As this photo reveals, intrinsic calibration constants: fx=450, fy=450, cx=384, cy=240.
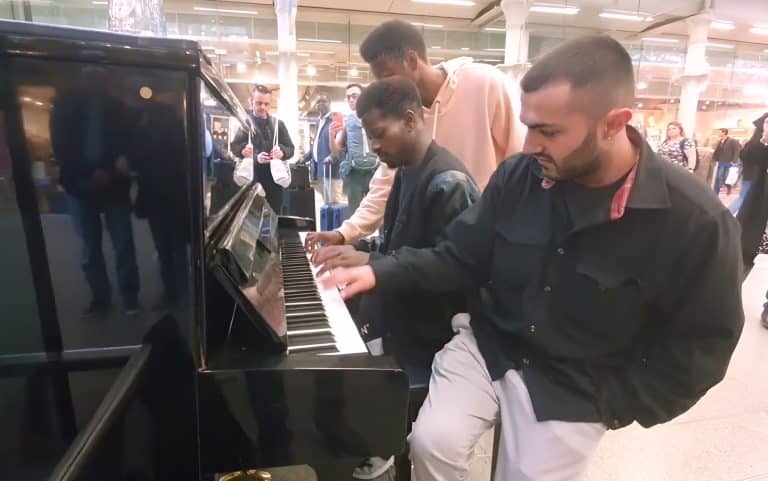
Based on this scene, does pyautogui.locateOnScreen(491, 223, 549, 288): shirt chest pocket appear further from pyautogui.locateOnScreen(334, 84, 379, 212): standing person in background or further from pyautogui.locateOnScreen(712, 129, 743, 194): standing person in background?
pyautogui.locateOnScreen(712, 129, 743, 194): standing person in background

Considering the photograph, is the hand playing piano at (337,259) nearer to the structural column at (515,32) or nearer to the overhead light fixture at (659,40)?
the structural column at (515,32)

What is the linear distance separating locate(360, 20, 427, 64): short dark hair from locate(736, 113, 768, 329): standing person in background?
8.85 feet

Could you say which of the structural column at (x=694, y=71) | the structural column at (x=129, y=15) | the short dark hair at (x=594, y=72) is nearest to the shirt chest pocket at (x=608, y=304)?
the short dark hair at (x=594, y=72)

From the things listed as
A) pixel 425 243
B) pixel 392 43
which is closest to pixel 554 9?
pixel 392 43

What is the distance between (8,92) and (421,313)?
3.76 feet

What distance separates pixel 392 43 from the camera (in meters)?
1.79

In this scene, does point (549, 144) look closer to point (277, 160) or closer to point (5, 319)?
point (5, 319)

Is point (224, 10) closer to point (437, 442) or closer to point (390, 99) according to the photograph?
point (390, 99)

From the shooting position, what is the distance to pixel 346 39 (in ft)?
32.1

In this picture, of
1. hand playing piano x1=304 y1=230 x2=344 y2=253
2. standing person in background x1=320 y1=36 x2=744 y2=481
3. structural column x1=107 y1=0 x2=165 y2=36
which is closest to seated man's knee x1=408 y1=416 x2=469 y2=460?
standing person in background x1=320 y1=36 x2=744 y2=481

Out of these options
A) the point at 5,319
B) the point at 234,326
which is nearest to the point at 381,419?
the point at 234,326

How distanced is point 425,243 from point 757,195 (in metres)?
2.99

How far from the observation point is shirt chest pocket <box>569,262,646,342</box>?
103 cm

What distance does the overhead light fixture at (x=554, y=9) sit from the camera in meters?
Result: 8.77
